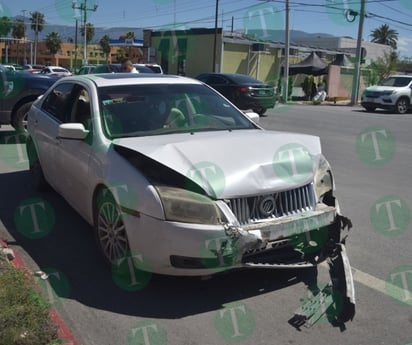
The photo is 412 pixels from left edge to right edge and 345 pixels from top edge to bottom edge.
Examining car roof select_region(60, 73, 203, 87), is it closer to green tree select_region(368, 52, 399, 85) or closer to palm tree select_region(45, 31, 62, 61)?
green tree select_region(368, 52, 399, 85)

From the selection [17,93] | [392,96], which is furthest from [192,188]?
[392,96]

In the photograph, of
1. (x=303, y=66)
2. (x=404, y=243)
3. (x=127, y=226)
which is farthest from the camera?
(x=303, y=66)

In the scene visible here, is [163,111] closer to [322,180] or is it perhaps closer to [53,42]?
[322,180]

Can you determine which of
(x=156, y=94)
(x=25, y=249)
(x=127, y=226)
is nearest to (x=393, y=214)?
(x=156, y=94)

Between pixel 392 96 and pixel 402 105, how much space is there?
802 millimetres

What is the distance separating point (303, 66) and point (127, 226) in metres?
35.5

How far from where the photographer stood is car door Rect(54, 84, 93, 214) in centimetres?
475

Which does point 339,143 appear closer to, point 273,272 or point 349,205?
point 349,205

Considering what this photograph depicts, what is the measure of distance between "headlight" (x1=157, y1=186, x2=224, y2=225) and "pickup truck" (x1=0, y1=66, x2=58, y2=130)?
784cm

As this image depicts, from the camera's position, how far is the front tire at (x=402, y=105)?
23.6m

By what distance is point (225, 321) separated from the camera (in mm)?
3682

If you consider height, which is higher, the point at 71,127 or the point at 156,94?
the point at 156,94

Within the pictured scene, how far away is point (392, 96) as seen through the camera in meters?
23.4

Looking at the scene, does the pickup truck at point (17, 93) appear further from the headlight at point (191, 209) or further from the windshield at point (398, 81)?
the windshield at point (398, 81)
